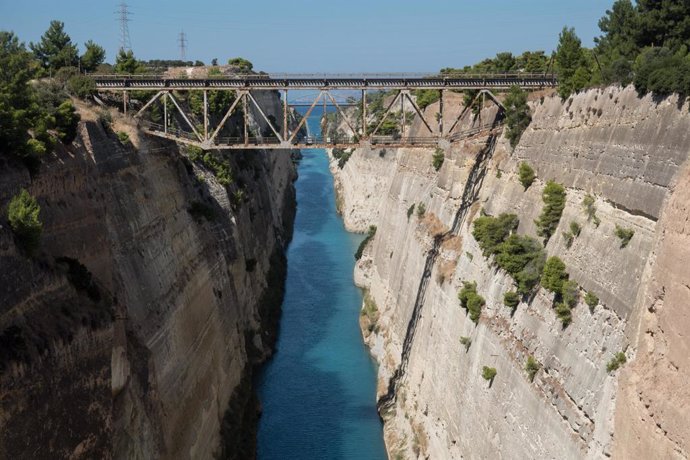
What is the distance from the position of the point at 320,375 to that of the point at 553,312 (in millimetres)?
19332

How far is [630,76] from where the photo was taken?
856 inches

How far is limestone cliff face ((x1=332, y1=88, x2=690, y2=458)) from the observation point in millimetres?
16188

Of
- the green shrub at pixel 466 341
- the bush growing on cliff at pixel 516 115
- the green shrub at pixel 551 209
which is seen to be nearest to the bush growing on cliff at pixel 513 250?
the green shrub at pixel 551 209

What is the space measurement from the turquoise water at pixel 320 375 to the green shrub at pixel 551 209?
42.5ft

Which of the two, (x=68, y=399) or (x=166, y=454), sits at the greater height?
(x=68, y=399)

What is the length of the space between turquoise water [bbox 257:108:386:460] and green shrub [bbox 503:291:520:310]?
35.0 feet

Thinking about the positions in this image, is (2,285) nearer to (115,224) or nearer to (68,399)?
(68,399)

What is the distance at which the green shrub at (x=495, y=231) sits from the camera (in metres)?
26.6

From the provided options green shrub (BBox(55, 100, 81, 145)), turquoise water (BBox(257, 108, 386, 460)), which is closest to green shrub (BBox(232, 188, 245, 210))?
turquoise water (BBox(257, 108, 386, 460))

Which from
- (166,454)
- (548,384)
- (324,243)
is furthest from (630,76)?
(324,243)

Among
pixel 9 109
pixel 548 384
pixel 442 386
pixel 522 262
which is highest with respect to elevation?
pixel 9 109

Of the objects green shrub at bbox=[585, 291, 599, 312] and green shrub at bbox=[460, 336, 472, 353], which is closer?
green shrub at bbox=[585, 291, 599, 312]

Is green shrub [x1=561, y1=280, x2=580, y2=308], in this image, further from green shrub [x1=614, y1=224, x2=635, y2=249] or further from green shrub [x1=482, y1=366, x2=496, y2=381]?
green shrub [x1=482, y1=366, x2=496, y2=381]

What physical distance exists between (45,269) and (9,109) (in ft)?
14.3
